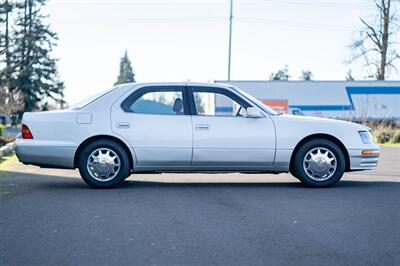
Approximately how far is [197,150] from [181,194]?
2.82ft

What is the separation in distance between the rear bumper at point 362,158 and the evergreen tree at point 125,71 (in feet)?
347

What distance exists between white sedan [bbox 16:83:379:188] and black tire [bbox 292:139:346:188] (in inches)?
0.6

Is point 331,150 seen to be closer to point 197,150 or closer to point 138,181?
point 197,150

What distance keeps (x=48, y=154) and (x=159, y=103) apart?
1.74 meters

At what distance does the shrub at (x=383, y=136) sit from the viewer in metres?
27.2

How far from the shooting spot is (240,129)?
353 inches

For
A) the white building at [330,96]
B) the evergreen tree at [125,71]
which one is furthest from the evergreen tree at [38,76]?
the evergreen tree at [125,71]

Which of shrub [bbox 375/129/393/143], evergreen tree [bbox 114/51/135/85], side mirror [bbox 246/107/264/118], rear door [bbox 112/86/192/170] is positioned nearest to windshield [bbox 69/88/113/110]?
rear door [bbox 112/86/192/170]

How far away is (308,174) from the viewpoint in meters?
9.00

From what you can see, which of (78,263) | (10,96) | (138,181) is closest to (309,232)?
(78,263)

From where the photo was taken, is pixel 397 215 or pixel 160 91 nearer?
pixel 397 215

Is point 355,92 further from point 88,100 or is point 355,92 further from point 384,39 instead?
point 88,100

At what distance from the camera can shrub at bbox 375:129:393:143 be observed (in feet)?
89.4

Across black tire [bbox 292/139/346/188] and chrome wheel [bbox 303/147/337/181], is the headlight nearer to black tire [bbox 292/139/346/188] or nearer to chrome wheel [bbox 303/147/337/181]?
black tire [bbox 292/139/346/188]
